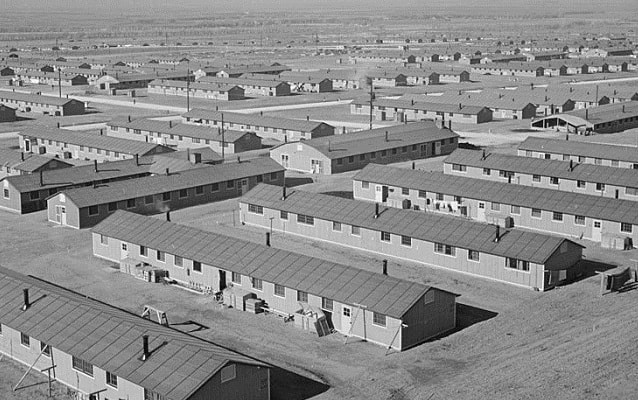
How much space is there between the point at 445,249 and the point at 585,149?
97.7 ft

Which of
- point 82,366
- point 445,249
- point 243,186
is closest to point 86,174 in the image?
point 243,186

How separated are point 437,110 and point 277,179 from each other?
39169mm

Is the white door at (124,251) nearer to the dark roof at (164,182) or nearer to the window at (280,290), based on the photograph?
the dark roof at (164,182)

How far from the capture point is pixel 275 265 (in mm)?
38250

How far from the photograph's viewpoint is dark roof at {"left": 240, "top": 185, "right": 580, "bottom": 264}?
136ft

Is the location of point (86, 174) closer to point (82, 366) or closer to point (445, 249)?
point (445, 249)

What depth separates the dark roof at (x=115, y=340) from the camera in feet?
89.2

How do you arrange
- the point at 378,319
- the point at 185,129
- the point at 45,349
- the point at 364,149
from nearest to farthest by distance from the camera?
the point at 45,349 → the point at 378,319 → the point at 364,149 → the point at 185,129

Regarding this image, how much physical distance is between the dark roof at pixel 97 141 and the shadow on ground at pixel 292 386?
4250cm

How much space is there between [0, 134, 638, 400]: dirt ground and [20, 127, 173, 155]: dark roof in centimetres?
2544

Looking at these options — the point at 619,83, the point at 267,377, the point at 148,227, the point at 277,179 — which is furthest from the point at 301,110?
the point at 267,377

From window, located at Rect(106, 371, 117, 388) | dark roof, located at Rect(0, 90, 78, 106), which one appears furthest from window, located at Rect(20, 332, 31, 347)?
dark roof, located at Rect(0, 90, 78, 106)

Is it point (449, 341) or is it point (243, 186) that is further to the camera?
point (243, 186)

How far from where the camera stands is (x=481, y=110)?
3826 inches
